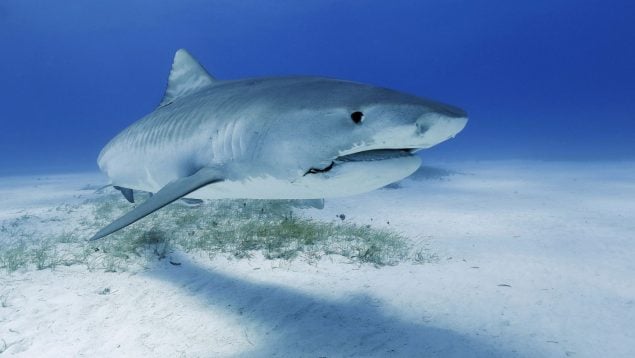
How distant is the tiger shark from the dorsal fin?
0.68 metres

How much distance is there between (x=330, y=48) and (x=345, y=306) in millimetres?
144707

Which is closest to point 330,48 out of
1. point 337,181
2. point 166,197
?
point 166,197

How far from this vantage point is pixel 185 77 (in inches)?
177

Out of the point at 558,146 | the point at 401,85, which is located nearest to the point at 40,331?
the point at 558,146

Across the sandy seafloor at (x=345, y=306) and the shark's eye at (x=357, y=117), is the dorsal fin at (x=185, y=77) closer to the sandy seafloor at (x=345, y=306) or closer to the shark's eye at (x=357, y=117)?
the sandy seafloor at (x=345, y=306)

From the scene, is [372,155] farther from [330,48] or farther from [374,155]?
[330,48]

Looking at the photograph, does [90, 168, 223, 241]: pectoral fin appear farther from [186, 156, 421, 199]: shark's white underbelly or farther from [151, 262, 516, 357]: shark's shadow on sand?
[151, 262, 516, 357]: shark's shadow on sand

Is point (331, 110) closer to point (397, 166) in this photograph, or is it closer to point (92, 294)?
point (397, 166)

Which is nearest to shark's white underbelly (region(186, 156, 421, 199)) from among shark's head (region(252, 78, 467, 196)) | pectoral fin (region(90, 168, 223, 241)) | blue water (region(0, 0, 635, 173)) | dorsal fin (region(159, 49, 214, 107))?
shark's head (region(252, 78, 467, 196))

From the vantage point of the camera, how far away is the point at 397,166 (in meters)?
2.06

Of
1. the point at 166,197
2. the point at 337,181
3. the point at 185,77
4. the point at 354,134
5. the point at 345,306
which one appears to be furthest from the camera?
the point at 185,77

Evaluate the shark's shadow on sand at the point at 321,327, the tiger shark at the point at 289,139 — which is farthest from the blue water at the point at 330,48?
the tiger shark at the point at 289,139

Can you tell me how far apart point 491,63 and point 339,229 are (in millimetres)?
151379

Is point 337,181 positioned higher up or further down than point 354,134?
further down
